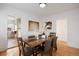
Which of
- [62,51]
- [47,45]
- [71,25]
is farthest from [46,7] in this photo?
[62,51]

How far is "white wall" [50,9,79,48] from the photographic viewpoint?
4.70 feet

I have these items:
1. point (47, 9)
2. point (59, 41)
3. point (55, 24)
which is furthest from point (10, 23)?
point (59, 41)

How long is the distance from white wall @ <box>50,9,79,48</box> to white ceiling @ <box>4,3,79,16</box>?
82 mm

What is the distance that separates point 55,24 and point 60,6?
0.31 meters

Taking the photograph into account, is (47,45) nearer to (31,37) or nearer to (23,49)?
(31,37)

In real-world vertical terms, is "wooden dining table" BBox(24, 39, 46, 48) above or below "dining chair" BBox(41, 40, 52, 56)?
above

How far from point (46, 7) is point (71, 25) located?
52 cm

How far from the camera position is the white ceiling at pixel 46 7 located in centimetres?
137

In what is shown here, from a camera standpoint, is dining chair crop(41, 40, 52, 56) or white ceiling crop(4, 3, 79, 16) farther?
dining chair crop(41, 40, 52, 56)

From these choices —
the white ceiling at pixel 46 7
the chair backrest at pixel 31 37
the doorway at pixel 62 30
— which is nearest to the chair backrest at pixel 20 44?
the chair backrest at pixel 31 37

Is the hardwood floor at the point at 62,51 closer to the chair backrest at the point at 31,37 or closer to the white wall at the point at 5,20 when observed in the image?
the white wall at the point at 5,20

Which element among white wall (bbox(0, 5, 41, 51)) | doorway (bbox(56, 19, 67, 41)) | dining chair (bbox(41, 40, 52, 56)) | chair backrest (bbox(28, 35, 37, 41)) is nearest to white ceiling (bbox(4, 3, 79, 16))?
white wall (bbox(0, 5, 41, 51))

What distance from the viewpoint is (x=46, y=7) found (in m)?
1.40

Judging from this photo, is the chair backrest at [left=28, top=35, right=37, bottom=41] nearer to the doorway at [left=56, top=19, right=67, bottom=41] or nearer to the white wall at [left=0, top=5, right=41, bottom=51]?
the white wall at [left=0, top=5, right=41, bottom=51]
